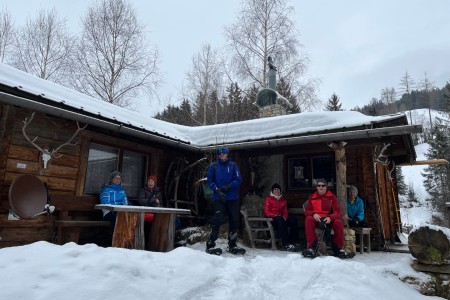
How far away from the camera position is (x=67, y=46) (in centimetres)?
1758

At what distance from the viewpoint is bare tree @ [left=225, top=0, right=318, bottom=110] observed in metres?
16.2

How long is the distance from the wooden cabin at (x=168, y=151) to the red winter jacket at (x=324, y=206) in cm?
69

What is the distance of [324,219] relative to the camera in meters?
5.13

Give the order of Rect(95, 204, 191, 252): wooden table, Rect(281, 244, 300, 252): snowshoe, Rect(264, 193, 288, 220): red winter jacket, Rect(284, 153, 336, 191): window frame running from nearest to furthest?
1. Rect(95, 204, 191, 252): wooden table
2. Rect(281, 244, 300, 252): snowshoe
3. Rect(264, 193, 288, 220): red winter jacket
4. Rect(284, 153, 336, 191): window frame

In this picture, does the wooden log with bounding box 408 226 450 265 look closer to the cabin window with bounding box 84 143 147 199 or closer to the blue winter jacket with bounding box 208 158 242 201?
the blue winter jacket with bounding box 208 158 242 201

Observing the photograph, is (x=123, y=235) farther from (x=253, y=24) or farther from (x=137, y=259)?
(x=253, y=24)

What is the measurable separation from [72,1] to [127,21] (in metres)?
6.43

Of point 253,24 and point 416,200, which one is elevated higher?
point 253,24

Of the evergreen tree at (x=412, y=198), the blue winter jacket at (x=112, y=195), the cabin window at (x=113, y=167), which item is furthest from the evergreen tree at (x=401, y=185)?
the blue winter jacket at (x=112, y=195)

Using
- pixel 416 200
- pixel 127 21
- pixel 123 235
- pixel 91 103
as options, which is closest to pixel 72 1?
pixel 127 21

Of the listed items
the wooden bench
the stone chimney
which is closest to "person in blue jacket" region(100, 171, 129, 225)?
the wooden bench

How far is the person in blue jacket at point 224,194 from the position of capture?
17.5 feet

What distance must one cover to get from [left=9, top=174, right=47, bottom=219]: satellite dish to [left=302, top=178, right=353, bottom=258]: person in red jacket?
422 centimetres

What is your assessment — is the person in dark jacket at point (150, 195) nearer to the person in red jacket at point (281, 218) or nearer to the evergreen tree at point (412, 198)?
the person in red jacket at point (281, 218)
